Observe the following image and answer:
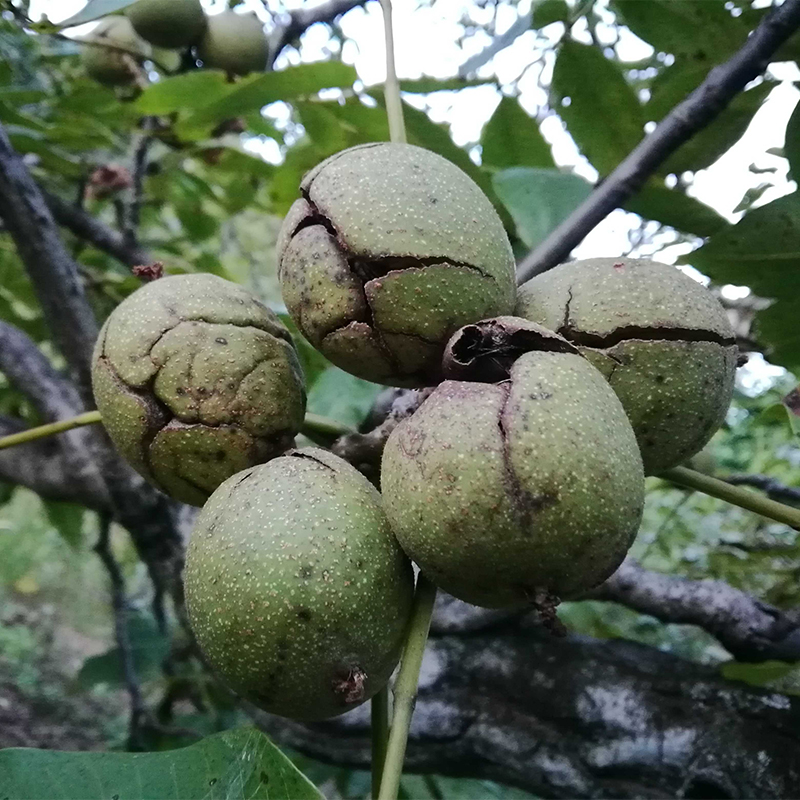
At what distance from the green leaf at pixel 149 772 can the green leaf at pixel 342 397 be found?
31.1 inches

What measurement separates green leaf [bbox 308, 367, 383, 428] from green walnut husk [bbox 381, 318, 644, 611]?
0.70m

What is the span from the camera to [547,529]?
3.00ft

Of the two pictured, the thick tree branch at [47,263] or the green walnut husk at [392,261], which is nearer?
the green walnut husk at [392,261]

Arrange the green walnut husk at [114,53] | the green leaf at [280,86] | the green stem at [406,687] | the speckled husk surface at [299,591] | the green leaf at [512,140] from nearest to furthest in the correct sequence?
the green stem at [406,687] → the speckled husk surface at [299,591] → the green leaf at [280,86] → the green leaf at [512,140] → the green walnut husk at [114,53]

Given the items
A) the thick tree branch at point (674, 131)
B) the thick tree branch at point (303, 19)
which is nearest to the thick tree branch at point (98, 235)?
the thick tree branch at point (303, 19)

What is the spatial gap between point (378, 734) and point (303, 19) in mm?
2078

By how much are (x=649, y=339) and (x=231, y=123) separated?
2115 mm

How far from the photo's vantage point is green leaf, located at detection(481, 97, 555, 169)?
1.95 meters

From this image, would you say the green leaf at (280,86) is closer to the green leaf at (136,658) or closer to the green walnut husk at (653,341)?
the green walnut husk at (653,341)

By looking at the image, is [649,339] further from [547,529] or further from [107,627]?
[107,627]

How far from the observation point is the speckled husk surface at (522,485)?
3.00 feet

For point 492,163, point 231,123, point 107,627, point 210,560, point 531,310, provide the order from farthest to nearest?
point 107,627
point 231,123
point 492,163
point 531,310
point 210,560

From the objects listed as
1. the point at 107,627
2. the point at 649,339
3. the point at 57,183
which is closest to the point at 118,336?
the point at 649,339

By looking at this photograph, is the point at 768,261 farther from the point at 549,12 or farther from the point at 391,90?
the point at 391,90
